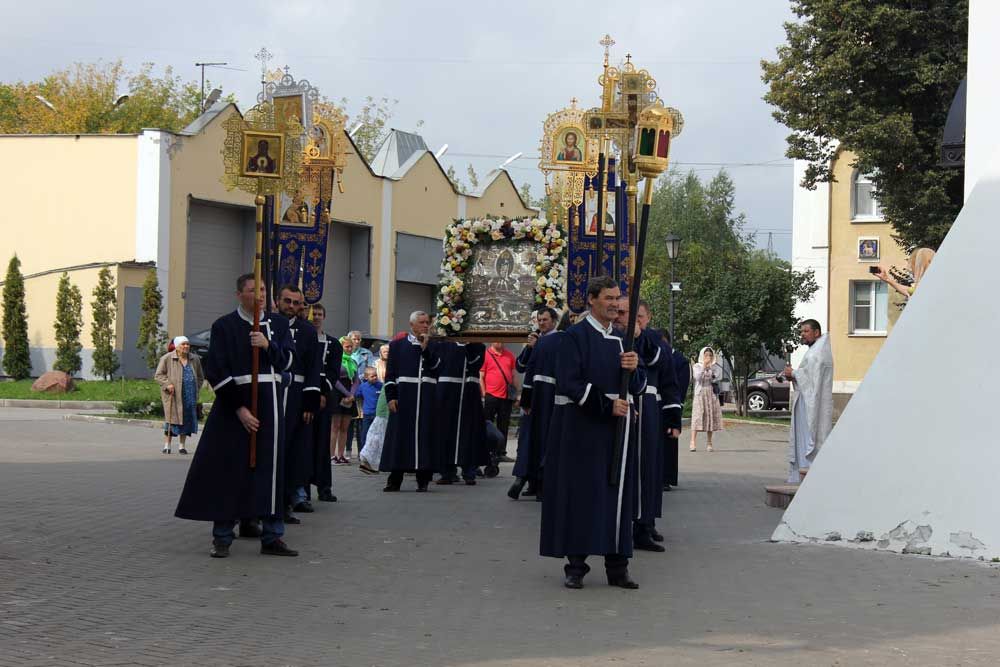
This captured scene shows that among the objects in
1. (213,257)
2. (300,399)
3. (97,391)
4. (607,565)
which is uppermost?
(213,257)

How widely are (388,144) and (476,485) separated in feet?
123

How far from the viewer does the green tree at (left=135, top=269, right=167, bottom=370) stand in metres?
36.4

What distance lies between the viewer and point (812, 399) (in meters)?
14.9

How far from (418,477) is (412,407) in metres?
0.79

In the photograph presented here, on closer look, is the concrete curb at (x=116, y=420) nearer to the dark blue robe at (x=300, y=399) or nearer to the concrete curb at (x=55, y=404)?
the concrete curb at (x=55, y=404)

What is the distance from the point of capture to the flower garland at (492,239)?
1633 cm

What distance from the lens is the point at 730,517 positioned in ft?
44.2

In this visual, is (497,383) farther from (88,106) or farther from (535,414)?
(88,106)

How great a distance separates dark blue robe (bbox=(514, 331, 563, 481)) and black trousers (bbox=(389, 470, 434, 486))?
1127 mm

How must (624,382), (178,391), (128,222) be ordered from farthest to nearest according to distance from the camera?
(128,222)
(178,391)
(624,382)

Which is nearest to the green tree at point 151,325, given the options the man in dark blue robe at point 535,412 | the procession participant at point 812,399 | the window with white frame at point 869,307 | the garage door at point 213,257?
the garage door at point 213,257

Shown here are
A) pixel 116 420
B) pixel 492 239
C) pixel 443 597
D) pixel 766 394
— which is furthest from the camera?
pixel 766 394

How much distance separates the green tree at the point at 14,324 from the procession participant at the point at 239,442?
29.1 metres

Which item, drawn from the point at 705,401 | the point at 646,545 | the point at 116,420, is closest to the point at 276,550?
the point at 646,545
